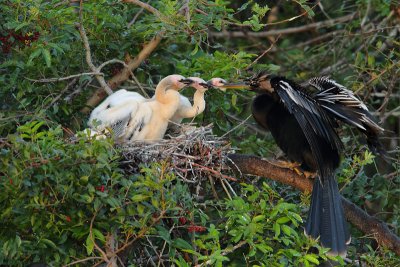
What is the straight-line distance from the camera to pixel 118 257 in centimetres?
454

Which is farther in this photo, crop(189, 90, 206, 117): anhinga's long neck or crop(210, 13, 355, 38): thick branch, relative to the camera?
crop(210, 13, 355, 38): thick branch

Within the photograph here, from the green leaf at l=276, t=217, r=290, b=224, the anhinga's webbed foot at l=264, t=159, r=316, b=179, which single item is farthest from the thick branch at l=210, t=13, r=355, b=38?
the green leaf at l=276, t=217, r=290, b=224

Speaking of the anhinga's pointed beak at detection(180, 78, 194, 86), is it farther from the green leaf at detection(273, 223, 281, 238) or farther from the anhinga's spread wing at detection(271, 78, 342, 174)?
the green leaf at detection(273, 223, 281, 238)

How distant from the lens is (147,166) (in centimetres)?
479

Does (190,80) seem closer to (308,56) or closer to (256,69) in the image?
(256,69)

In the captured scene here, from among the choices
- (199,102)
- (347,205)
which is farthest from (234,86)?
(347,205)

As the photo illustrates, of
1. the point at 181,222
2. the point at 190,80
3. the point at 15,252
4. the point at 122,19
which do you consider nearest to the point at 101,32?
the point at 122,19

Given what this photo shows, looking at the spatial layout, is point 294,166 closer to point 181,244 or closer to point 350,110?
point 350,110

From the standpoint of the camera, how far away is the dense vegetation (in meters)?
4.27

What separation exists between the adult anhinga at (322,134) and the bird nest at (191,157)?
16.8 inches

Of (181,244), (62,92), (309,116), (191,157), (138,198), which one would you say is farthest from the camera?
(62,92)

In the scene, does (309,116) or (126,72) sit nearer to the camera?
(309,116)

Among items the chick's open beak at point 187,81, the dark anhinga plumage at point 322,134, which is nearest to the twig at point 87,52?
the chick's open beak at point 187,81

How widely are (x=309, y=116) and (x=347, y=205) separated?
59 cm
